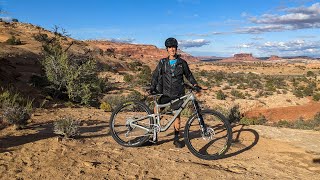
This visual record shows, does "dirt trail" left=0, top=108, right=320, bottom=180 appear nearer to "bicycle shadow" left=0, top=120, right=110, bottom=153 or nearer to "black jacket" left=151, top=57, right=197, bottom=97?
"bicycle shadow" left=0, top=120, right=110, bottom=153

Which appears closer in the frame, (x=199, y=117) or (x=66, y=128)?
(x=199, y=117)

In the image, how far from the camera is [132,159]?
5598mm

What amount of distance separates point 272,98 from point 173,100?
2547 centimetres

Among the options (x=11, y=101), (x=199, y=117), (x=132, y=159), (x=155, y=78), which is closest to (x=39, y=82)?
(x=11, y=101)

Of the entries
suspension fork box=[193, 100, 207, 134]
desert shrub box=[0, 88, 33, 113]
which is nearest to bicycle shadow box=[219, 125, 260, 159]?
suspension fork box=[193, 100, 207, 134]

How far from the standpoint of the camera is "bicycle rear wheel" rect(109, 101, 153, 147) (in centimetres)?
638

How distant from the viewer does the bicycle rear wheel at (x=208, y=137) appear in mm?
5910

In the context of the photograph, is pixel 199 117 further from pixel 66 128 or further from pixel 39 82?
pixel 39 82

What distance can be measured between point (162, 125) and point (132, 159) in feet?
3.87

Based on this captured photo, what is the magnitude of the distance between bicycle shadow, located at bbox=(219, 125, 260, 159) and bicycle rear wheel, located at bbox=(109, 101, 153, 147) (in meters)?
1.54

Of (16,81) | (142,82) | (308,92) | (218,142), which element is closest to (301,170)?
(218,142)

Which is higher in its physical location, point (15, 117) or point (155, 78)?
point (155, 78)

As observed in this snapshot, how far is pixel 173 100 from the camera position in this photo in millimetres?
6277

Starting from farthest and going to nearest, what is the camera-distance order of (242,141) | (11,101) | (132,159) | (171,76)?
(11,101)
(242,141)
(171,76)
(132,159)
